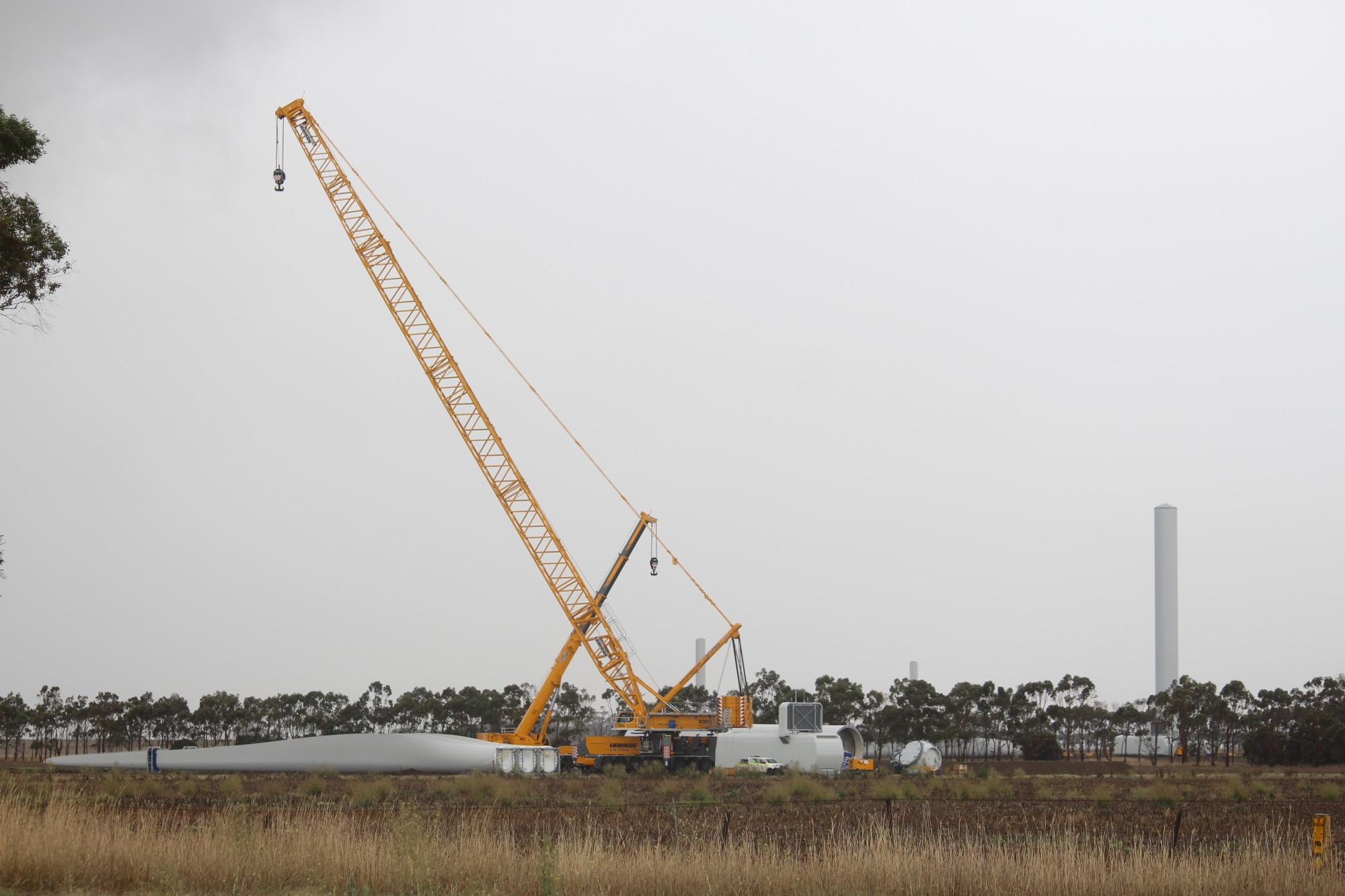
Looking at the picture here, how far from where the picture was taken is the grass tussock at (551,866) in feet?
52.3

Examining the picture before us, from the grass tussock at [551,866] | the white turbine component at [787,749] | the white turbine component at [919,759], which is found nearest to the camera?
the grass tussock at [551,866]

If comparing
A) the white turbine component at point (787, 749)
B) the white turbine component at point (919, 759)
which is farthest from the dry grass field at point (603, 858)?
the white turbine component at point (919, 759)

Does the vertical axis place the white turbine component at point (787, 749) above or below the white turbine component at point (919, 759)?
above

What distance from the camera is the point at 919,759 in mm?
69812

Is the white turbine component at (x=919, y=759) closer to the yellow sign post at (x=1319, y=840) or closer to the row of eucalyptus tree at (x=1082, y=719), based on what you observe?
the row of eucalyptus tree at (x=1082, y=719)

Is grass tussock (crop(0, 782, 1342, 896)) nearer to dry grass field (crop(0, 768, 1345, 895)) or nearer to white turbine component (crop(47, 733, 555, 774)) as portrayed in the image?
dry grass field (crop(0, 768, 1345, 895))

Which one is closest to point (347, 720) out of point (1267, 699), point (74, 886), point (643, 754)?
point (643, 754)

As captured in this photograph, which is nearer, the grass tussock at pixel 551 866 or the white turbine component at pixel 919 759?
the grass tussock at pixel 551 866

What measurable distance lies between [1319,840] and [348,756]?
53923 millimetres

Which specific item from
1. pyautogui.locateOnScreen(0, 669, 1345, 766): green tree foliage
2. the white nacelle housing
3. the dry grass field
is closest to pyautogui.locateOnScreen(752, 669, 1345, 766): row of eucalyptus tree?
pyautogui.locateOnScreen(0, 669, 1345, 766): green tree foliage

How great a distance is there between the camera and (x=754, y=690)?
137 m

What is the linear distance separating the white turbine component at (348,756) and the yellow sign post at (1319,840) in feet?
152

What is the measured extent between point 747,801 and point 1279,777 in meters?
35.6

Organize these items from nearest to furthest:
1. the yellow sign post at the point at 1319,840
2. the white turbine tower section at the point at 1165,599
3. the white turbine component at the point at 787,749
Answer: the yellow sign post at the point at 1319,840 < the white turbine component at the point at 787,749 < the white turbine tower section at the point at 1165,599
